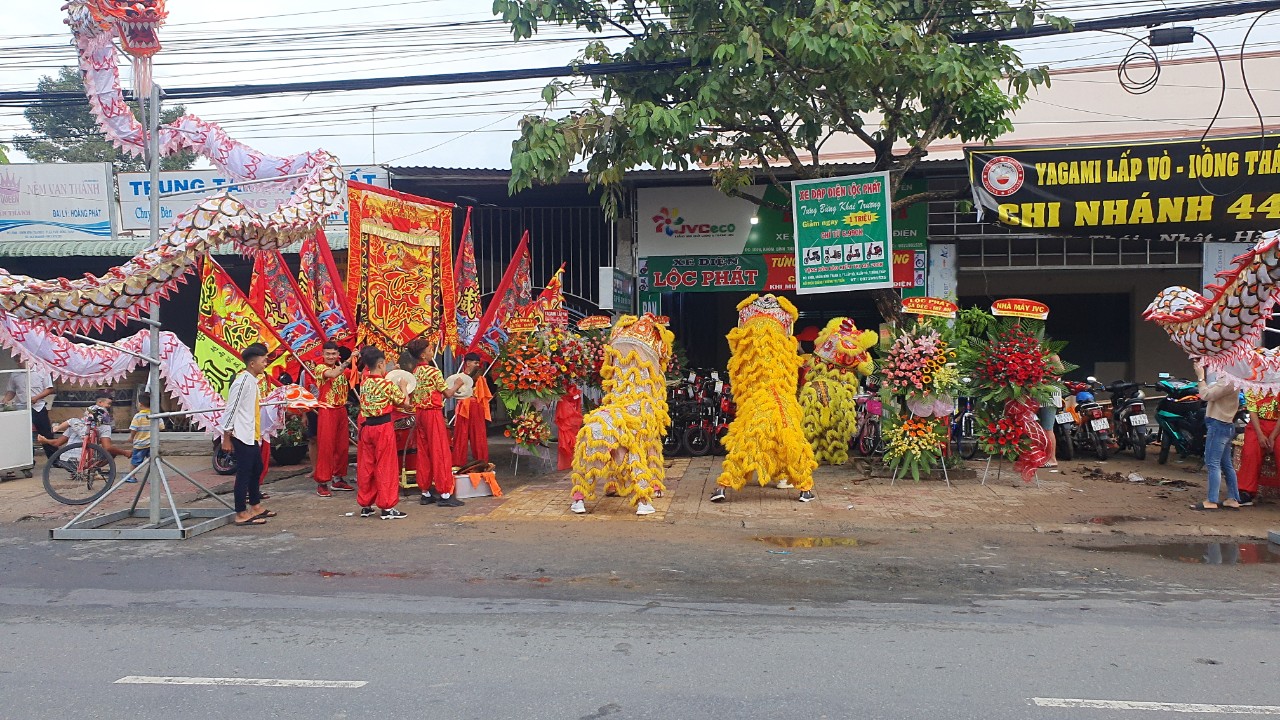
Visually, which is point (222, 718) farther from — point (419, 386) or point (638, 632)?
point (419, 386)

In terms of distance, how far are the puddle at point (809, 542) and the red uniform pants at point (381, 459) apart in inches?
136

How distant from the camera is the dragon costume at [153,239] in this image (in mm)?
7738

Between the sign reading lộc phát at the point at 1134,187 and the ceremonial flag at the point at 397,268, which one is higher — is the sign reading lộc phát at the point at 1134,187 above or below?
above

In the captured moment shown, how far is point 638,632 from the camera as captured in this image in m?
5.10

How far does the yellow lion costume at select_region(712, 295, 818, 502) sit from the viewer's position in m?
8.91

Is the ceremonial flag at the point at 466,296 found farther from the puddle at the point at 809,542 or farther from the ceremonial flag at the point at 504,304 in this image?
the puddle at the point at 809,542

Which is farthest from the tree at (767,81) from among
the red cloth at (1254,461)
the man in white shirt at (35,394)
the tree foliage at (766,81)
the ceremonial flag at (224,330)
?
the man in white shirt at (35,394)

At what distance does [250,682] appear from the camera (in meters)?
4.37

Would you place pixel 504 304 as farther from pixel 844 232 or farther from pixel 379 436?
pixel 844 232

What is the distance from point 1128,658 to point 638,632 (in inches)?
97.9

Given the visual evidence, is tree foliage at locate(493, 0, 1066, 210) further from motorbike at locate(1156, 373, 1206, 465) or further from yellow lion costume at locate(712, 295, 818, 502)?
motorbike at locate(1156, 373, 1206, 465)

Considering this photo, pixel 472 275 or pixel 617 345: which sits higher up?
pixel 472 275

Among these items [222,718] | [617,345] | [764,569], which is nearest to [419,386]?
[617,345]

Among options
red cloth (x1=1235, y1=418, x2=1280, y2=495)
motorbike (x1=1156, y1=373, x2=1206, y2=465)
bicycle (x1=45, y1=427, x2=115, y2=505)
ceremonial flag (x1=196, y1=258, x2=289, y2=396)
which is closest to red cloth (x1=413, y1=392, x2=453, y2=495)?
ceremonial flag (x1=196, y1=258, x2=289, y2=396)
